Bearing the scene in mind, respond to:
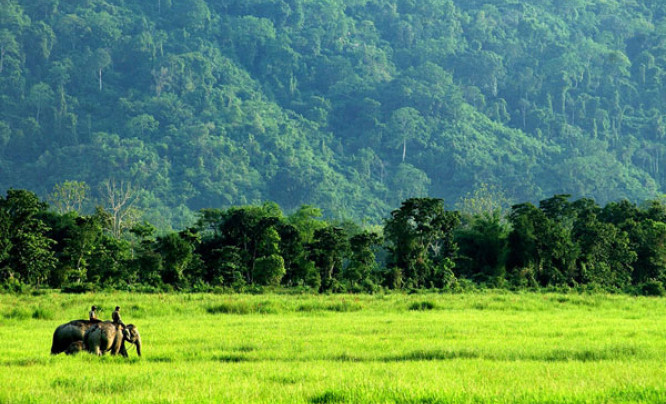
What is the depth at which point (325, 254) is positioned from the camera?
54375 mm

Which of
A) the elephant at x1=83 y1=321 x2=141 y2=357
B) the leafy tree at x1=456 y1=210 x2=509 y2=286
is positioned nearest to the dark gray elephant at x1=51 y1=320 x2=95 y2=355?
the elephant at x1=83 y1=321 x2=141 y2=357

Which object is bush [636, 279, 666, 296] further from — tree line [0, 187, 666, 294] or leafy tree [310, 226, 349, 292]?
leafy tree [310, 226, 349, 292]

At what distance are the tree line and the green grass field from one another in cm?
1428

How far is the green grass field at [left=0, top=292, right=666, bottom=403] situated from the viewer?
13.9 metres

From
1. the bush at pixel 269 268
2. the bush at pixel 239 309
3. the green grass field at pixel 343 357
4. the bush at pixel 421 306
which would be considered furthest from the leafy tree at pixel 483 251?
the bush at pixel 239 309

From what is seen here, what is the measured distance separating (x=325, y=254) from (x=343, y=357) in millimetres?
34510

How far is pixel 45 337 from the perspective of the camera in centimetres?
2420

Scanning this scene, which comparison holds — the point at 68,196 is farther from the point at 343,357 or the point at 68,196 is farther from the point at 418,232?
the point at 343,357

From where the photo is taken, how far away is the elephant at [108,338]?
64.2 ft

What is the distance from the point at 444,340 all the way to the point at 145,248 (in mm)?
35302

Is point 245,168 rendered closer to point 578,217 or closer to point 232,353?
point 578,217

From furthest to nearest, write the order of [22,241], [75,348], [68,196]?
1. [68,196]
2. [22,241]
3. [75,348]

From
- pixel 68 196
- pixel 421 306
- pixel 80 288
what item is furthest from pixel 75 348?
pixel 68 196

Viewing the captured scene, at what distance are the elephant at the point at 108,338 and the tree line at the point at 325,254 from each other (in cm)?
2686
